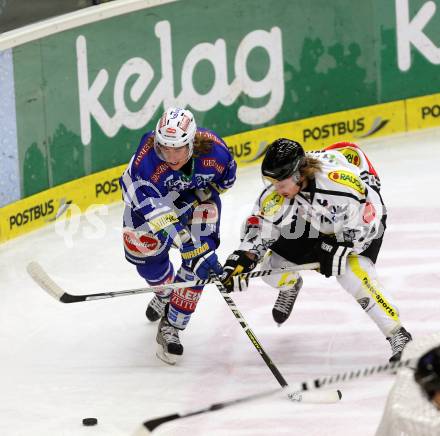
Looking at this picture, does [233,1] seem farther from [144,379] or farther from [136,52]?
[144,379]

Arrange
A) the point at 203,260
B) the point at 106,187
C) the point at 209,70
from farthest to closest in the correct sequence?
the point at 209,70, the point at 106,187, the point at 203,260

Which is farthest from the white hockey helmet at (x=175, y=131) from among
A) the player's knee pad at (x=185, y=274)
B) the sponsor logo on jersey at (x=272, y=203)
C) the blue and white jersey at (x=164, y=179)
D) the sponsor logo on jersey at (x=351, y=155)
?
the sponsor logo on jersey at (x=351, y=155)

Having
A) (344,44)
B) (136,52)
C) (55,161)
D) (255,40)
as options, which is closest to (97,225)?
(55,161)

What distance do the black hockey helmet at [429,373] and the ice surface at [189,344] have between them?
2010 millimetres

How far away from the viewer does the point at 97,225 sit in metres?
7.68

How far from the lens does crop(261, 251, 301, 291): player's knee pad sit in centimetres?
572

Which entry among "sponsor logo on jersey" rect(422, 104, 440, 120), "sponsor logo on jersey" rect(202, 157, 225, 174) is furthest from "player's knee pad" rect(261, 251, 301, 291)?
"sponsor logo on jersey" rect(422, 104, 440, 120)

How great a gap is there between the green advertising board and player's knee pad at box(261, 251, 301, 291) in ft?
7.30

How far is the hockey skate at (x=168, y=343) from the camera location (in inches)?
227

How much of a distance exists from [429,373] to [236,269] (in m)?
2.59

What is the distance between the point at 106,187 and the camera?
7.95 m

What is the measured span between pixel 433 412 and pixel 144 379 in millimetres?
2800

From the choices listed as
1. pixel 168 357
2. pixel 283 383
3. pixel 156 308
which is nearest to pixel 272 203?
pixel 283 383

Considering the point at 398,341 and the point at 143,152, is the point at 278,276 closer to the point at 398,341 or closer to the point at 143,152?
the point at 398,341
